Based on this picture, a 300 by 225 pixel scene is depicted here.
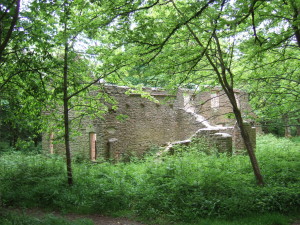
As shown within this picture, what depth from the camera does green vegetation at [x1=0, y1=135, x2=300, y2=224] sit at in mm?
6316

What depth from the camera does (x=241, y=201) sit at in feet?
20.6

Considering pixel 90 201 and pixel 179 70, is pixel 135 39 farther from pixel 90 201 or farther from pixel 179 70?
pixel 90 201

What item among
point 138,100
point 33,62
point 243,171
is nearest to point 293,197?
point 243,171

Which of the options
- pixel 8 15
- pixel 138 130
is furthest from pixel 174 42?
pixel 138 130

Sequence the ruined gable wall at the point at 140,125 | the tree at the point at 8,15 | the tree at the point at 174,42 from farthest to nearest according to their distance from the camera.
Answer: the ruined gable wall at the point at 140,125, the tree at the point at 174,42, the tree at the point at 8,15

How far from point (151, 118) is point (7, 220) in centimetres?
1217

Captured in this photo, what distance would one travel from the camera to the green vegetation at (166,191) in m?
6.32

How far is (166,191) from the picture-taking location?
7.34 metres

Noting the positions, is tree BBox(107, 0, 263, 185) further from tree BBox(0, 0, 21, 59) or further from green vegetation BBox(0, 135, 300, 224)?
tree BBox(0, 0, 21, 59)

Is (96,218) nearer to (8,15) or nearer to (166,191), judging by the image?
(166,191)

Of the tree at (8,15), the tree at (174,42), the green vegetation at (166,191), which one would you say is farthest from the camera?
the green vegetation at (166,191)

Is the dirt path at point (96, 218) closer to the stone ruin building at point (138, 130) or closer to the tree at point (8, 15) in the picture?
the tree at point (8, 15)

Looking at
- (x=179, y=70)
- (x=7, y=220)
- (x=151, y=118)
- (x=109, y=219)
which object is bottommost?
(x=109, y=219)

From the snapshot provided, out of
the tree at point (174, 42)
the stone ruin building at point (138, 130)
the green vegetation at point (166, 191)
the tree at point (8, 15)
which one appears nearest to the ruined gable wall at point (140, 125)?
the stone ruin building at point (138, 130)
